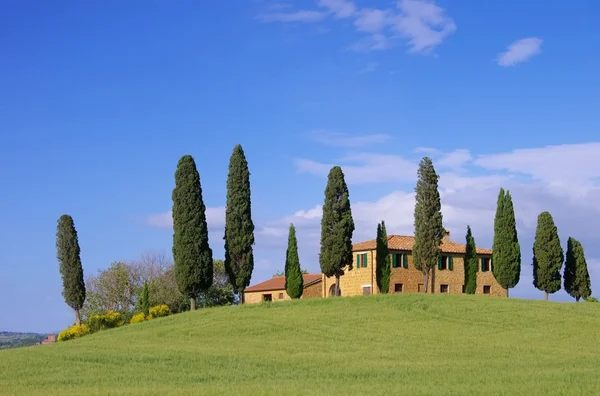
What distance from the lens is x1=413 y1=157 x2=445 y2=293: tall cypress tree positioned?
51938 mm

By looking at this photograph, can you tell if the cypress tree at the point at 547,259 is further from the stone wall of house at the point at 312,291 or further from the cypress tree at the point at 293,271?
the stone wall of house at the point at 312,291

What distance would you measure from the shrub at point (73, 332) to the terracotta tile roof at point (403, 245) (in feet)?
78.9

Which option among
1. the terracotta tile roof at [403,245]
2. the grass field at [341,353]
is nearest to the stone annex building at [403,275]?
the terracotta tile roof at [403,245]

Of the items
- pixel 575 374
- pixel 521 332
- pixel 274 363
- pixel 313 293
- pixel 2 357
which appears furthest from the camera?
pixel 313 293

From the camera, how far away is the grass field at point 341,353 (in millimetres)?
20391

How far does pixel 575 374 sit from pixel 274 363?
1035 centimetres

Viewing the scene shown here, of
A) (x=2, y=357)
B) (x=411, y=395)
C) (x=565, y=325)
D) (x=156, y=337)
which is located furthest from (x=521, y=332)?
(x=2, y=357)

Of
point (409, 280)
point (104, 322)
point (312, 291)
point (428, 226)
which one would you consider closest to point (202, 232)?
point (104, 322)

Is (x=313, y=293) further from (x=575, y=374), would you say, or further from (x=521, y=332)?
(x=575, y=374)

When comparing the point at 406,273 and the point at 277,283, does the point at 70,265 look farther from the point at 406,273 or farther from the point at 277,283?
the point at 406,273

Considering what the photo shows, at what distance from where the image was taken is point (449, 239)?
67.5 metres

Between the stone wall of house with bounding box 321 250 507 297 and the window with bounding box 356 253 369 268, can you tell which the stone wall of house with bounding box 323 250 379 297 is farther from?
the window with bounding box 356 253 369 268

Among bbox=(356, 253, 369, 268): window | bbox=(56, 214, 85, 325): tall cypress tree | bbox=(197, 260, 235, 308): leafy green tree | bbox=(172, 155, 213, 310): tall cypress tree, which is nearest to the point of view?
bbox=(172, 155, 213, 310): tall cypress tree

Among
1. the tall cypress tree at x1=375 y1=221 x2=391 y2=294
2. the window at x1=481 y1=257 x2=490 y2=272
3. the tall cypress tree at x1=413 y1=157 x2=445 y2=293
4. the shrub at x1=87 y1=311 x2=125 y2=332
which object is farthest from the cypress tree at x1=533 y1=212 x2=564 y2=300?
the shrub at x1=87 y1=311 x2=125 y2=332
